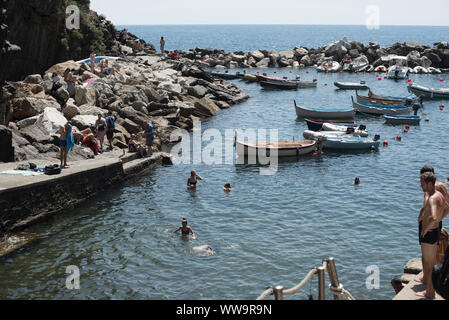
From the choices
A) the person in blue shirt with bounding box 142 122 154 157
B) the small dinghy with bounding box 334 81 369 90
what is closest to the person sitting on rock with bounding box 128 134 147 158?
the person in blue shirt with bounding box 142 122 154 157

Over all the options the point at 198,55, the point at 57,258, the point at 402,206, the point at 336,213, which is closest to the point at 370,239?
the point at 336,213

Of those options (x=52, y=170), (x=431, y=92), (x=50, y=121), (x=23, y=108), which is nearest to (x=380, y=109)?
(x=431, y=92)

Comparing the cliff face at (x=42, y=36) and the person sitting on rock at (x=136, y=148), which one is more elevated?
the cliff face at (x=42, y=36)

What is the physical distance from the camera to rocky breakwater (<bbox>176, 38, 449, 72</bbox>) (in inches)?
3590

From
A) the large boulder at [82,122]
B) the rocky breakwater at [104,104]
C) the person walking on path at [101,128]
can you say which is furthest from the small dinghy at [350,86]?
the person walking on path at [101,128]

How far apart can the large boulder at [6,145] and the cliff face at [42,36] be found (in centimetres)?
534

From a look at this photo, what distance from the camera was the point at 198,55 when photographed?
9406 centimetres

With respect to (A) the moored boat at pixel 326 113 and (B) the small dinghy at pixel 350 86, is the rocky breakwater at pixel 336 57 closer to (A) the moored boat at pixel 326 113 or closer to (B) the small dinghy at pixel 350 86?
(B) the small dinghy at pixel 350 86

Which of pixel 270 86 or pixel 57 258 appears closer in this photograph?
pixel 57 258

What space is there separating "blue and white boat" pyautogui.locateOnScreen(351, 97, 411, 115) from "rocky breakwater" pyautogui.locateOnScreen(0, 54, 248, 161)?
13148 mm

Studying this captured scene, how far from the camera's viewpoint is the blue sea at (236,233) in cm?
1686

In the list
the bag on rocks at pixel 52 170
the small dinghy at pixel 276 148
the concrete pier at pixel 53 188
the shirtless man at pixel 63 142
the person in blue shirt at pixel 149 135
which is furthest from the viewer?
the small dinghy at pixel 276 148

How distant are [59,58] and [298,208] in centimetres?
2865
